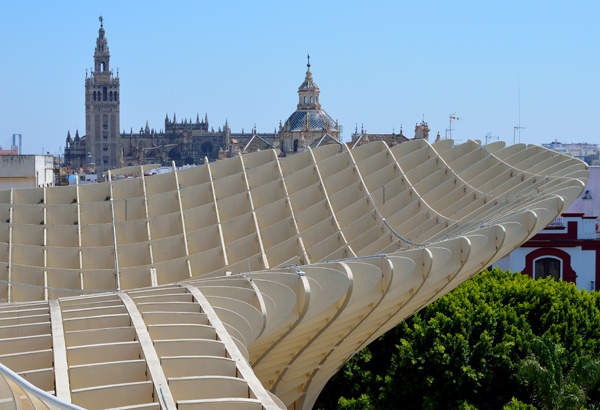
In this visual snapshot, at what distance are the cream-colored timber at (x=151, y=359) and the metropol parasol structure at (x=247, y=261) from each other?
51 millimetres

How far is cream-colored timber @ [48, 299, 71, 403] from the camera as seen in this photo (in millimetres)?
13766

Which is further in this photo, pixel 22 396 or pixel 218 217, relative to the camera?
pixel 218 217

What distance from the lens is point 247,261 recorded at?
1150 inches

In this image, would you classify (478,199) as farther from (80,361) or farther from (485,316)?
(80,361)

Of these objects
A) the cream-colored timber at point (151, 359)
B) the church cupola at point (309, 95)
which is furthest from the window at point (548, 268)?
the church cupola at point (309, 95)

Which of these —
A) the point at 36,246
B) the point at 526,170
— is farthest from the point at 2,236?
the point at 526,170

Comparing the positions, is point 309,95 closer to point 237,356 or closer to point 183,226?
point 183,226

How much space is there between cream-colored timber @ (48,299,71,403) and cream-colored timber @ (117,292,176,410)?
1.29m

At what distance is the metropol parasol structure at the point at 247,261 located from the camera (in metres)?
15.4

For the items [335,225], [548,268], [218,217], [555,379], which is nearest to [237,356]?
[555,379]

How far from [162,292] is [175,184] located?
509 inches

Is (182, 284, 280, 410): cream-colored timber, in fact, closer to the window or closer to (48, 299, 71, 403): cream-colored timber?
(48, 299, 71, 403): cream-colored timber

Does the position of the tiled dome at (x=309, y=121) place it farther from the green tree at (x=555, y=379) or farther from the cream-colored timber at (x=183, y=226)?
the green tree at (x=555, y=379)

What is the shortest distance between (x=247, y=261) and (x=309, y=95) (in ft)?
405
